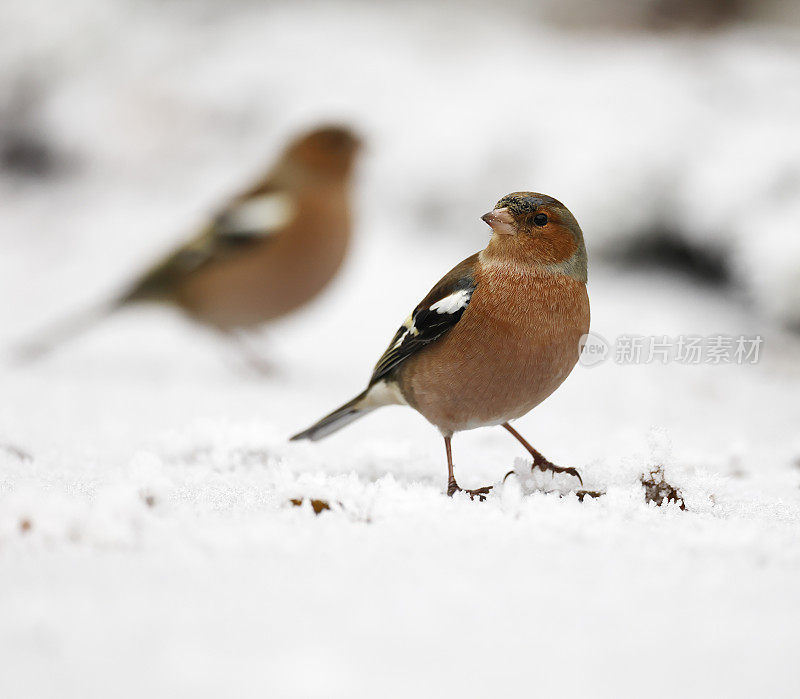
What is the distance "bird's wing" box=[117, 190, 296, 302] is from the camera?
14.0ft

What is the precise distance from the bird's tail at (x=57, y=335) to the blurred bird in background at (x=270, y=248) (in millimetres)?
27

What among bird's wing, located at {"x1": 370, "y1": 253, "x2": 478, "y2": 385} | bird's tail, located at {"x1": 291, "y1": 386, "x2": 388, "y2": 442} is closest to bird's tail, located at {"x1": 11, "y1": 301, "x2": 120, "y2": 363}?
bird's tail, located at {"x1": 291, "y1": 386, "x2": 388, "y2": 442}

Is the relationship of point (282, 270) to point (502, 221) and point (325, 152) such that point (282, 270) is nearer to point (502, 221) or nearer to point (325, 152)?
point (325, 152)

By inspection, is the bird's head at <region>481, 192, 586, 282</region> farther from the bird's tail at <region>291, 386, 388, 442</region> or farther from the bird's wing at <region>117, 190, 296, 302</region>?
the bird's wing at <region>117, 190, 296, 302</region>

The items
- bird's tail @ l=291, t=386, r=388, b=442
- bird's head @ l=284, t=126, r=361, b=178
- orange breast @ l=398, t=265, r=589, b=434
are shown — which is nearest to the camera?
orange breast @ l=398, t=265, r=589, b=434

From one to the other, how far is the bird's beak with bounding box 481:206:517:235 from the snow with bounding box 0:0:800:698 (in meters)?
0.59

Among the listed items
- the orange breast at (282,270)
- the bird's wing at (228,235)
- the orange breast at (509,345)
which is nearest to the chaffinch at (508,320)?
the orange breast at (509,345)

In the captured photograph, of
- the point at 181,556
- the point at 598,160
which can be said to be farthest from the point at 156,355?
the point at 181,556

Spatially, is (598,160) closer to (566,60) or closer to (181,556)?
(566,60)

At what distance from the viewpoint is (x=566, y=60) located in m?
7.57

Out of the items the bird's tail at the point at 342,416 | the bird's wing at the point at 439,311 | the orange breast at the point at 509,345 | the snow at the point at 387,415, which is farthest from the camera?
the bird's tail at the point at 342,416

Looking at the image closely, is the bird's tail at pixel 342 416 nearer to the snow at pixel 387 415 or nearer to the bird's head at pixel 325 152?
the snow at pixel 387 415

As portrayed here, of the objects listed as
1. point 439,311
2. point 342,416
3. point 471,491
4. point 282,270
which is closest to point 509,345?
point 439,311

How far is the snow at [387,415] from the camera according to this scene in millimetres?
1395
